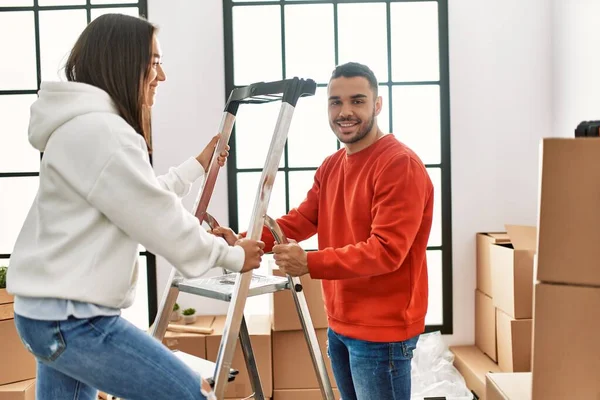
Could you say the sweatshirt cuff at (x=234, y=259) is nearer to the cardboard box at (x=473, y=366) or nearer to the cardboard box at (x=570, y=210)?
the cardboard box at (x=570, y=210)

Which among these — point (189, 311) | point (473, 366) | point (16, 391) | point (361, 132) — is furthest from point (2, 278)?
point (473, 366)

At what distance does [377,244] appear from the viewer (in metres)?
1.47

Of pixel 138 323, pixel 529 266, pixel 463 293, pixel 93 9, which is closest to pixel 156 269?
pixel 138 323

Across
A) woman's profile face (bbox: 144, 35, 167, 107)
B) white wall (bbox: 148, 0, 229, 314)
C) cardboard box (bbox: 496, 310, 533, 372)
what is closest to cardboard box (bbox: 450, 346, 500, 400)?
cardboard box (bbox: 496, 310, 533, 372)

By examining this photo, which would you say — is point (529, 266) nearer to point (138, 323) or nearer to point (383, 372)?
point (383, 372)

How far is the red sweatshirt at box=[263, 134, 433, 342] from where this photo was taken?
1480 mm

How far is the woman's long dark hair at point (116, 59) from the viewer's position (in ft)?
4.12

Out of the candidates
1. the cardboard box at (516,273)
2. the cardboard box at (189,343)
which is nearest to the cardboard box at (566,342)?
the cardboard box at (516,273)

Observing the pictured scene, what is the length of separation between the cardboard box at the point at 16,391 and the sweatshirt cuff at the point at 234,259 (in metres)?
1.57

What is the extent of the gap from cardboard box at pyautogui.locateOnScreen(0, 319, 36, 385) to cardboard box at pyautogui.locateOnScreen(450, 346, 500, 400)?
79.7 inches

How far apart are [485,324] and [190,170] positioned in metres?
1.87

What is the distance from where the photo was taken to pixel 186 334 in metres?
2.63

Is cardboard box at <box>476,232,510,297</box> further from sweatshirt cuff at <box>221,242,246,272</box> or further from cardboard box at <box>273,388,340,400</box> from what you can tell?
sweatshirt cuff at <box>221,242,246,272</box>

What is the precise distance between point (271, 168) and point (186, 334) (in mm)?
1440
